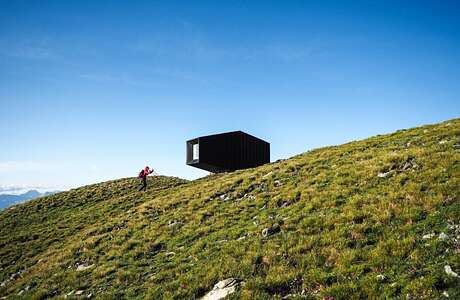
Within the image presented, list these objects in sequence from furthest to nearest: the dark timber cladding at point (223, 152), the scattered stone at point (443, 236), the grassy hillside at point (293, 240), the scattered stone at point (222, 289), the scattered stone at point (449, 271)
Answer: the dark timber cladding at point (223, 152) < the scattered stone at point (222, 289) < the scattered stone at point (443, 236) < the grassy hillside at point (293, 240) < the scattered stone at point (449, 271)

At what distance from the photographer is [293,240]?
13.7 meters

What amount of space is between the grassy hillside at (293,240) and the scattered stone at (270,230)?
5 cm

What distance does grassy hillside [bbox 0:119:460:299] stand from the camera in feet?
33.8

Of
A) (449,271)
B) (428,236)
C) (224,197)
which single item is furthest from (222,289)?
(224,197)

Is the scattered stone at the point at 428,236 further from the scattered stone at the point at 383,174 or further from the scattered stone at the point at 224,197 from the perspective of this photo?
the scattered stone at the point at 224,197

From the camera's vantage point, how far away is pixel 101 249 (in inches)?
803

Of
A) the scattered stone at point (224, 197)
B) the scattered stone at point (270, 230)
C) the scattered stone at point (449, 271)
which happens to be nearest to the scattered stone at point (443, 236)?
the scattered stone at point (449, 271)

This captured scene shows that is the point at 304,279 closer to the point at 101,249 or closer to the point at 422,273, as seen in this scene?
the point at 422,273

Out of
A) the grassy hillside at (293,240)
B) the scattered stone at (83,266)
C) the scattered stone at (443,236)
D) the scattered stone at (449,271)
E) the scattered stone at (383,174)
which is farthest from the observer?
the scattered stone at (383,174)

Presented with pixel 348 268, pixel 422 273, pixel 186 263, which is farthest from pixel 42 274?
pixel 422 273

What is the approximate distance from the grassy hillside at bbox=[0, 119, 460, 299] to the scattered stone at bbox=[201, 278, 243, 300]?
278 millimetres

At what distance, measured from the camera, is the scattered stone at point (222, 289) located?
11289 mm

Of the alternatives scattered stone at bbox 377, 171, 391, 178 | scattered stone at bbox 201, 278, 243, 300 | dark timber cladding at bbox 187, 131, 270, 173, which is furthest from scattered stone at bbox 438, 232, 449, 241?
dark timber cladding at bbox 187, 131, 270, 173

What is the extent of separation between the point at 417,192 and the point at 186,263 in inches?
408
